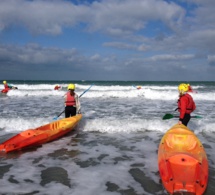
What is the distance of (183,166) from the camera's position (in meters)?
4.06

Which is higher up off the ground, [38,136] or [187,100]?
[187,100]

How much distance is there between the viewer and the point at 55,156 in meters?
6.14

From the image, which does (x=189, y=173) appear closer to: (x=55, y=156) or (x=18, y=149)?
(x=55, y=156)

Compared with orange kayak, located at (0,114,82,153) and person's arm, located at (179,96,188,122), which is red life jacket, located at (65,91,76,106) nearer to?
orange kayak, located at (0,114,82,153)

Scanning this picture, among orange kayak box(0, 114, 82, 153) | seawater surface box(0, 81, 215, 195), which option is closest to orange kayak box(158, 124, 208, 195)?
seawater surface box(0, 81, 215, 195)

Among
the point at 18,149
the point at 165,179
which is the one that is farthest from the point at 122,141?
the point at 165,179

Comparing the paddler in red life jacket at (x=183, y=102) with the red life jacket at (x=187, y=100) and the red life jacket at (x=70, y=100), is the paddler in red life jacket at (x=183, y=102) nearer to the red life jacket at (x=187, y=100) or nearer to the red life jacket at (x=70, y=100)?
the red life jacket at (x=187, y=100)

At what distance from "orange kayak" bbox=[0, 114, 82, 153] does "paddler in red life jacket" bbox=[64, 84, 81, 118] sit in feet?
1.21

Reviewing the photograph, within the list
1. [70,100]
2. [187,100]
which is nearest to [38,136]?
[70,100]

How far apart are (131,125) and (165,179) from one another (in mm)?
5443

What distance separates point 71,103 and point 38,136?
2.18 metres

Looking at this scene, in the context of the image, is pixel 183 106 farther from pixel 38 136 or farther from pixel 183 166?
pixel 38 136

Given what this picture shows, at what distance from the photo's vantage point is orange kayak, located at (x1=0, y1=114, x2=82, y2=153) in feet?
20.8

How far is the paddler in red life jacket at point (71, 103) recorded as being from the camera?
862 cm
